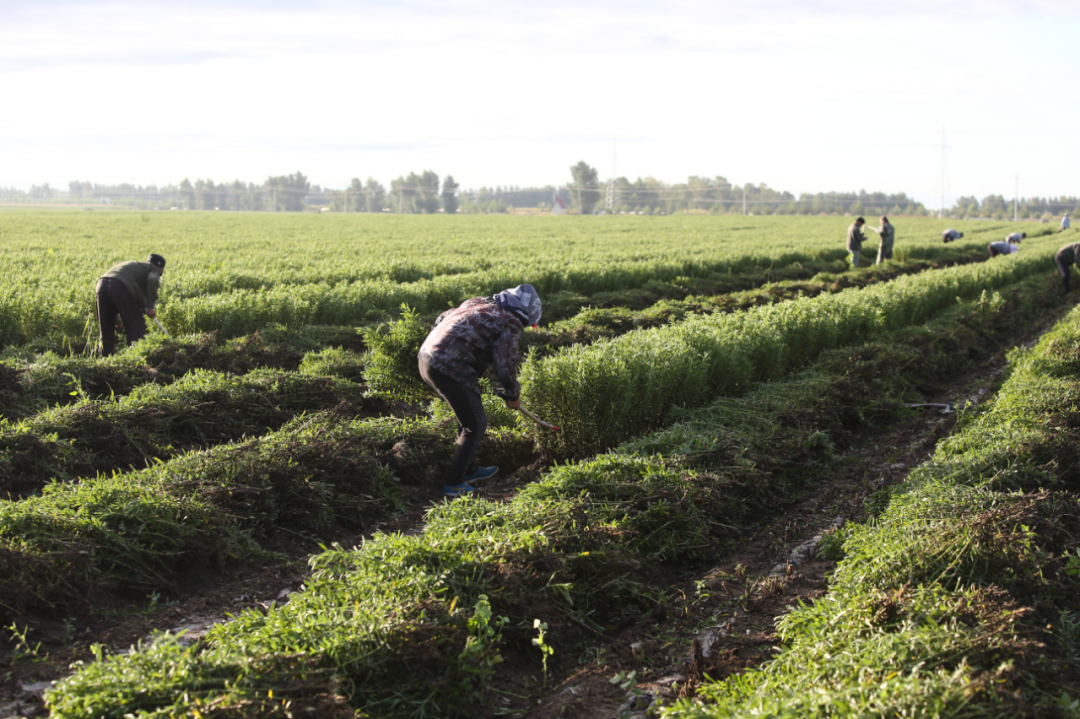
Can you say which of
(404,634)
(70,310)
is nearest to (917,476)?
(404,634)

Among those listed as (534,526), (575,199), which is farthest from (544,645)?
(575,199)

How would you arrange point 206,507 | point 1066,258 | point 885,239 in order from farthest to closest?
point 885,239 < point 1066,258 < point 206,507

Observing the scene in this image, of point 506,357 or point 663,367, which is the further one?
point 663,367

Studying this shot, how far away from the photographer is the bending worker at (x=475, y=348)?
5.93 m

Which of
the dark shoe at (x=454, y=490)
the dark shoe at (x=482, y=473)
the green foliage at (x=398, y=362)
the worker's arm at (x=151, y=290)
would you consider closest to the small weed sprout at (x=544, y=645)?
the dark shoe at (x=454, y=490)

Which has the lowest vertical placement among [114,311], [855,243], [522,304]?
[114,311]

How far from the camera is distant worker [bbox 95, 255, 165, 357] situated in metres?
10.1

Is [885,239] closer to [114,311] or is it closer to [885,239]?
[885,239]

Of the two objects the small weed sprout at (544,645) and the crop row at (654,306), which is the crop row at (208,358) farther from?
the small weed sprout at (544,645)

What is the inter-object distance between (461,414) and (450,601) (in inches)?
102

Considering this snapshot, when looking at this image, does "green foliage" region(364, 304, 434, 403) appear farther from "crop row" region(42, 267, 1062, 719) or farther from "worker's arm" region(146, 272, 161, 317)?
"worker's arm" region(146, 272, 161, 317)

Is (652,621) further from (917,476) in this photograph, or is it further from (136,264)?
(136,264)

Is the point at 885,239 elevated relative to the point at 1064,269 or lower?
elevated

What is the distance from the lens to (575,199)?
157500 mm
